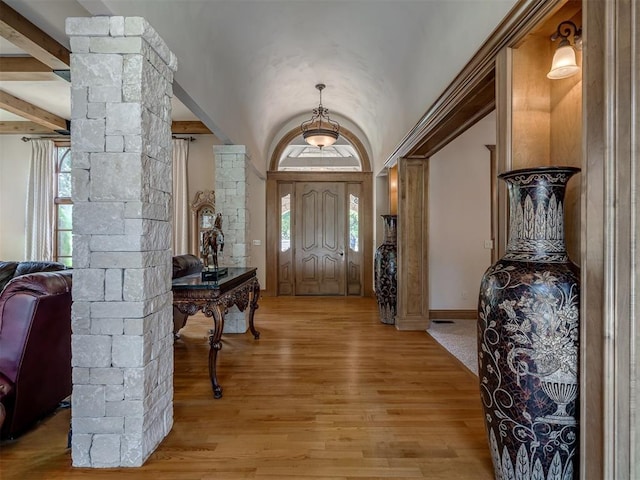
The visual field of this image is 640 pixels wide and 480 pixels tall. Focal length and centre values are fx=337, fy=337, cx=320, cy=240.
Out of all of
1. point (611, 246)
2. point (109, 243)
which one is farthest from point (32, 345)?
point (611, 246)

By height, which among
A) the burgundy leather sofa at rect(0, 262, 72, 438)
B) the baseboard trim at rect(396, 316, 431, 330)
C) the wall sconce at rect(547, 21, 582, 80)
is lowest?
the baseboard trim at rect(396, 316, 431, 330)

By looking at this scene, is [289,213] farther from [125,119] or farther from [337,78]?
[125,119]

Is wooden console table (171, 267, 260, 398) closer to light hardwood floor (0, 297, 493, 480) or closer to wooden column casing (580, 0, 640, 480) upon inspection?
light hardwood floor (0, 297, 493, 480)

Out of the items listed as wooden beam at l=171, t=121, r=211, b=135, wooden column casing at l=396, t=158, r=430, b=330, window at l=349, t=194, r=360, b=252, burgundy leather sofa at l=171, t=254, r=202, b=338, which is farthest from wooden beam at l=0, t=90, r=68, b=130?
wooden column casing at l=396, t=158, r=430, b=330

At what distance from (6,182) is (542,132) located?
9.00 meters

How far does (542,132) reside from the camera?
72.2 inches

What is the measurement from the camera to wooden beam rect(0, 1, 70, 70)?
2570 mm

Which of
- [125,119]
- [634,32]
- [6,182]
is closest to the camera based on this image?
[634,32]

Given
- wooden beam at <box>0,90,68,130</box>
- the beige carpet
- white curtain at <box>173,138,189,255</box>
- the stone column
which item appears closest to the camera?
the beige carpet

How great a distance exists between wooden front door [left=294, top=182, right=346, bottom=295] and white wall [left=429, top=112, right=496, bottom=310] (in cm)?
242

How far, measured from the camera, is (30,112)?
5258 millimetres

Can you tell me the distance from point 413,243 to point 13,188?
Result: 25.7 ft

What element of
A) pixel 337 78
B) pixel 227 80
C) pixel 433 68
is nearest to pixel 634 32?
pixel 433 68

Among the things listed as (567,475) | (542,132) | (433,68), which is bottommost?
(567,475)
